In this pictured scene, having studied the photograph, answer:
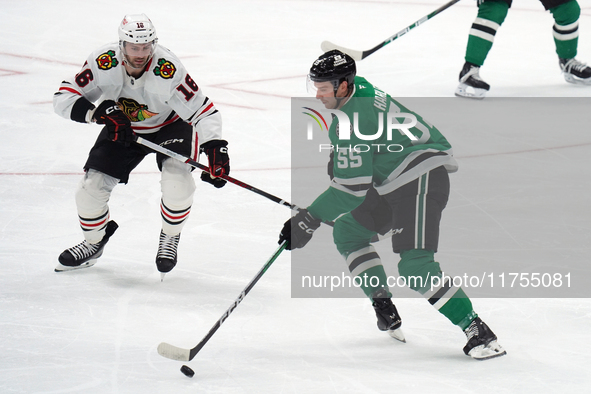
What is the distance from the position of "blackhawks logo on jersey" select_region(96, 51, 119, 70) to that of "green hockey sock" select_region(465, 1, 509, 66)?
3108mm

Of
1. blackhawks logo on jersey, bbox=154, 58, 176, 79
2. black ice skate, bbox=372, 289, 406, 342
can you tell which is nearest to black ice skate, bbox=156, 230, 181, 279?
blackhawks logo on jersey, bbox=154, 58, 176, 79

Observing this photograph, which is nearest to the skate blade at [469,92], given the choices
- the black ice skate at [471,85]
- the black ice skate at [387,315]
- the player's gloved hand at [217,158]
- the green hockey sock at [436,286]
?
the black ice skate at [471,85]

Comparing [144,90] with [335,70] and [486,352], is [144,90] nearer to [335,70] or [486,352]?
[335,70]

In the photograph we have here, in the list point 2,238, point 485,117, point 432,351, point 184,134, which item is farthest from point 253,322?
point 485,117

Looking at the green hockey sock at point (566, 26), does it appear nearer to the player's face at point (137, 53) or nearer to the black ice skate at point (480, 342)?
the player's face at point (137, 53)

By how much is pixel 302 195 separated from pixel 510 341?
1.52m

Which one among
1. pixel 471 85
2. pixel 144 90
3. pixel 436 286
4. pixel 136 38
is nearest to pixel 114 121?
pixel 144 90

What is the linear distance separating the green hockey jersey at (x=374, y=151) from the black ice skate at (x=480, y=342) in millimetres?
443

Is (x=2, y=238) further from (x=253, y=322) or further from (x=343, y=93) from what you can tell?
(x=343, y=93)

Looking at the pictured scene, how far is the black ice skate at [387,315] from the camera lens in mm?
2258

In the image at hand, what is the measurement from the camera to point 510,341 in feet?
7.37

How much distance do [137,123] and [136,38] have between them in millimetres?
379

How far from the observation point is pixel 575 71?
17.9 ft
